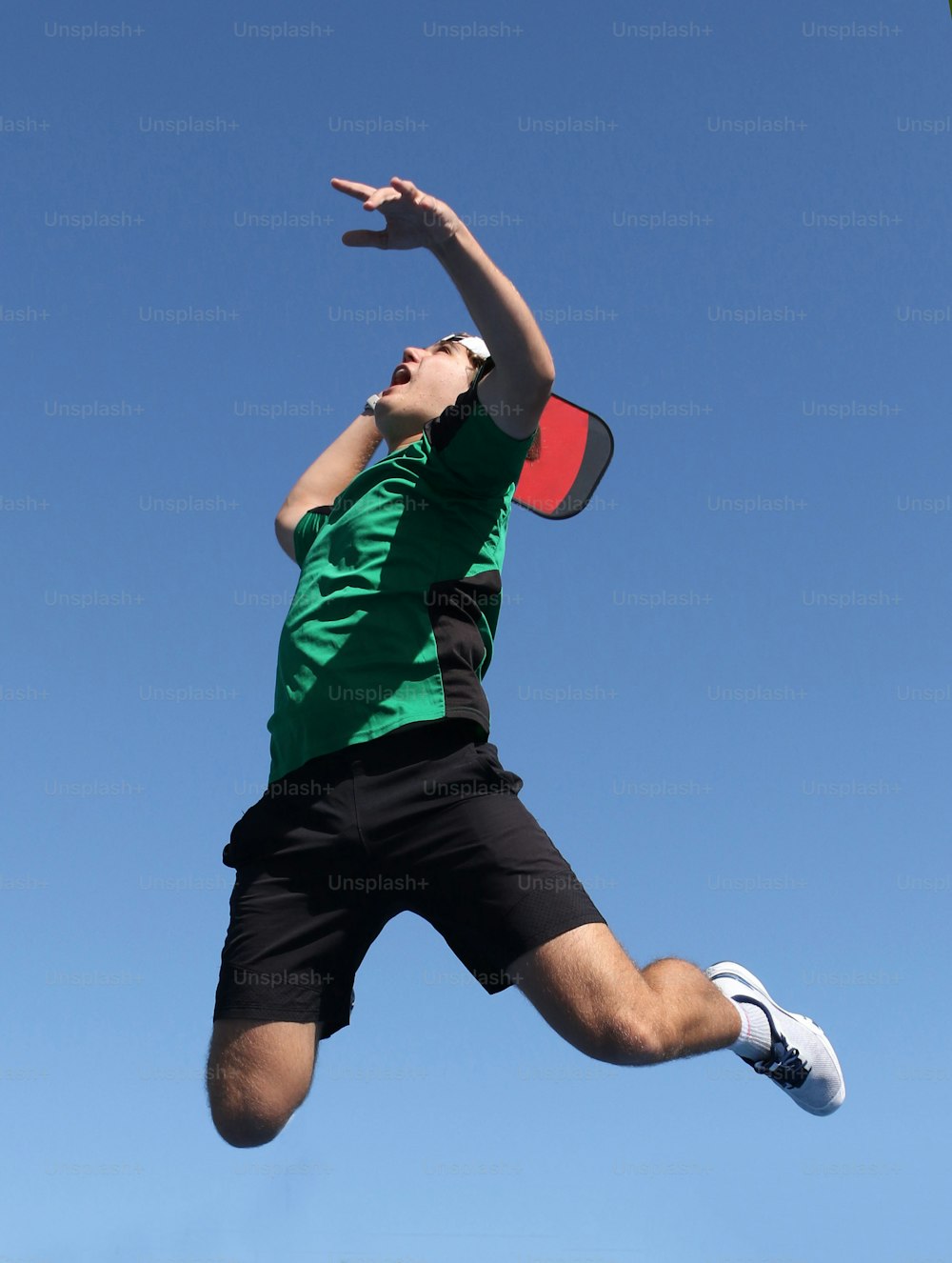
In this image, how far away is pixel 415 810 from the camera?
12.9ft

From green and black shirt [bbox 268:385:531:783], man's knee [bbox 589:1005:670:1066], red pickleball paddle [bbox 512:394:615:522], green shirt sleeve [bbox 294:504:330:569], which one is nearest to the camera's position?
man's knee [bbox 589:1005:670:1066]

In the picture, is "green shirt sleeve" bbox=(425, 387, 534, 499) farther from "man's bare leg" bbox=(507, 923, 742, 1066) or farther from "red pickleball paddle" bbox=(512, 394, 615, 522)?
"man's bare leg" bbox=(507, 923, 742, 1066)

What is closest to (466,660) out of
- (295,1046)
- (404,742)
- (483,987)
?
(404,742)

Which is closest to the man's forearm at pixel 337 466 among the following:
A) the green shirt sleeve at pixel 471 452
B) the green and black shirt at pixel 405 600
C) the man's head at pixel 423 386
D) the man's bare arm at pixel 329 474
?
the man's bare arm at pixel 329 474

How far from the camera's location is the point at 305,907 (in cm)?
397

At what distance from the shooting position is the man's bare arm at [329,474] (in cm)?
514

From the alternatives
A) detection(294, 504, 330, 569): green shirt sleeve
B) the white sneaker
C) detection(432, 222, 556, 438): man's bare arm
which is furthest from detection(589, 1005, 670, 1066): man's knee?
detection(294, 504, 330, 569): green shirt sleeve

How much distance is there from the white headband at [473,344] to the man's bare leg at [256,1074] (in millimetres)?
2480

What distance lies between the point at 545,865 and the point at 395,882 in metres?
0.46

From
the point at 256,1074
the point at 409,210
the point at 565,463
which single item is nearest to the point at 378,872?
the point at 256,1074

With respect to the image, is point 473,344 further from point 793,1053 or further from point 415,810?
point 793,1053

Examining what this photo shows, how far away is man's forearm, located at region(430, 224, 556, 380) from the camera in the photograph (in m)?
3.88

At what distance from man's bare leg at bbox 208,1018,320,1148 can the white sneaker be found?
4.74 ft

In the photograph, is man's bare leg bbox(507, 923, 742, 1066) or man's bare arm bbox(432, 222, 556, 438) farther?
man's bare arm bbox(432, 222, 556, 438)
